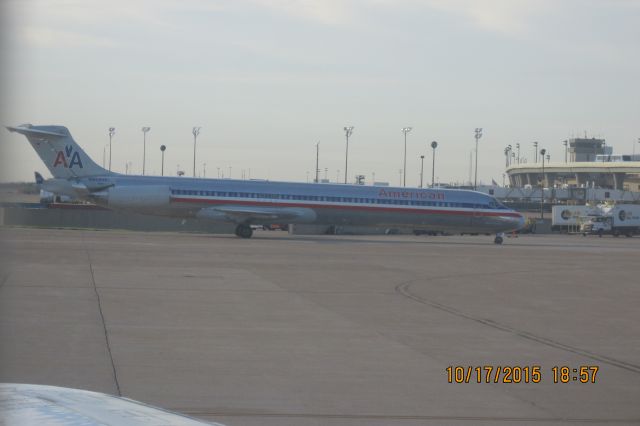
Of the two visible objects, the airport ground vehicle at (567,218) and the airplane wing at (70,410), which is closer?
the airplane wing at (70,410)

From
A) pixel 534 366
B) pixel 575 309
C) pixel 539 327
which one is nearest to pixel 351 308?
pixel 539 327

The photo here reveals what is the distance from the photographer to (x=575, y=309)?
17.9 metres

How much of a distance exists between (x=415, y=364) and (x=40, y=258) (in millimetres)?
17708

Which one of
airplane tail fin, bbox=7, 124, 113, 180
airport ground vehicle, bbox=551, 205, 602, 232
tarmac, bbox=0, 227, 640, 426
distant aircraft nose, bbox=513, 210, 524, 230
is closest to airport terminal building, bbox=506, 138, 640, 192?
airport ground vehicle, bbox=551, 205, 602, 232

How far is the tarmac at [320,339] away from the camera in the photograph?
8703 millimetres

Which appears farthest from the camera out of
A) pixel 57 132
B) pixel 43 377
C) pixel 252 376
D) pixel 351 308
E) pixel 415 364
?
pixel 57 132

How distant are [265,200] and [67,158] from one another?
1024 cm

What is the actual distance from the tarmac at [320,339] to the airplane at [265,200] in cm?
1735

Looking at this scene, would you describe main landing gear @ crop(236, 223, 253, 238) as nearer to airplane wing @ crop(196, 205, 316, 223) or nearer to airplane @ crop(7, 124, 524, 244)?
airplane @ crop(7, 124, 524, 244)

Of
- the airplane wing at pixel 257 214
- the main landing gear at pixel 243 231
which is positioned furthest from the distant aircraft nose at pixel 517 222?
the main landing gear at pixel 243 231

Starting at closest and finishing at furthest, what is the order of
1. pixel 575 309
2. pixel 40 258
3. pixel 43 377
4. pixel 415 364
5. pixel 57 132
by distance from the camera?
1. pixel 43 377
2. pixel 415 364
3. pixel 575 309
4. pixel 40 258
5. pixel 57 132

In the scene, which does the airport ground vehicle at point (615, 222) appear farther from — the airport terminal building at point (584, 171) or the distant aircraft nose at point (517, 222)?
the airport terminal building at point (584, 171)

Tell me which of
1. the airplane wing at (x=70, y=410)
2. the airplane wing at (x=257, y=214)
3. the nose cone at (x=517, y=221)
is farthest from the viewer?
the nose cone at (x=517, y=221)

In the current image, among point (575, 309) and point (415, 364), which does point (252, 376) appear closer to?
point (415, 364)
